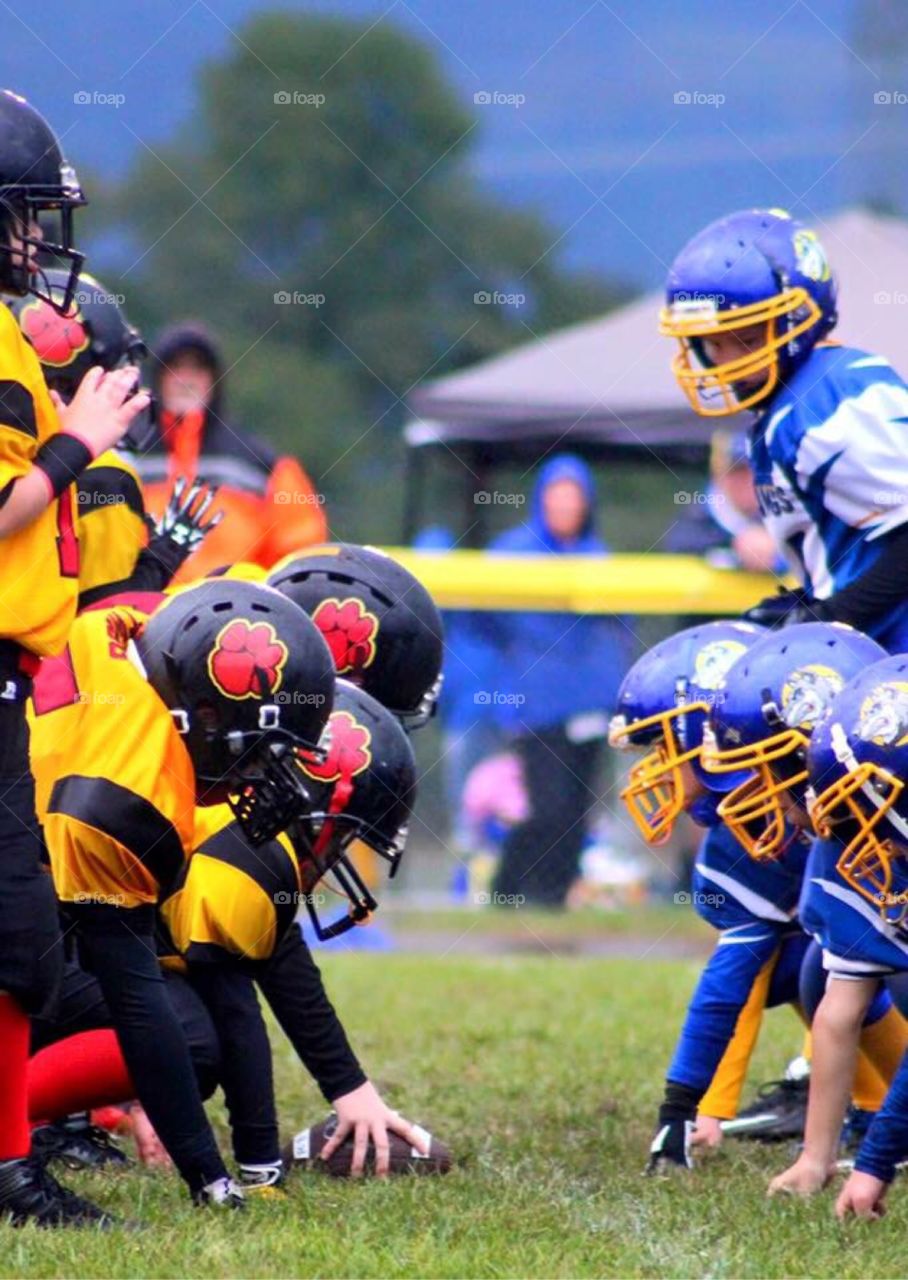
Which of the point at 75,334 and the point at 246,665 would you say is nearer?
the point at 246,665

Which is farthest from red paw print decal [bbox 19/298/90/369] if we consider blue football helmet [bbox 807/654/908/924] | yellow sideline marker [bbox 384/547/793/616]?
yellow sideline marker [bbox 384/547/793/616]

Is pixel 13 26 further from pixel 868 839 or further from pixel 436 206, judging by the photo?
pixel 868 839

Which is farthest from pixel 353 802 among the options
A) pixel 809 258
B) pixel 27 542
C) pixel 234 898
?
pixel 809 258

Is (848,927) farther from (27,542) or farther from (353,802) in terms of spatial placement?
(27,542)

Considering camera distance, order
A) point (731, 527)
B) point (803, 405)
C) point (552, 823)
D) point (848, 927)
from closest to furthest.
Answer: point (848, 927) < point (803, 405) < point (731, 527) < point (552, 823)

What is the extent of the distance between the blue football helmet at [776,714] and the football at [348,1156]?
34.8 inches

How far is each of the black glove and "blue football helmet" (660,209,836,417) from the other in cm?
43

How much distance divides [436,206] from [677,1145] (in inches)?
754

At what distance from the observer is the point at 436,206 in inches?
892

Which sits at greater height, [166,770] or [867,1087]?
[166,770]

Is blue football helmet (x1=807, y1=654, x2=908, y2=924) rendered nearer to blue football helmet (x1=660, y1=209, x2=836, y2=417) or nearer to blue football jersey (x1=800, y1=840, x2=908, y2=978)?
blue football jersey (x1=800, y1=840, x2=908, y2=978)

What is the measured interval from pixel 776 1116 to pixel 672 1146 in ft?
1.90

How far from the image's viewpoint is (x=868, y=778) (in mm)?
3615

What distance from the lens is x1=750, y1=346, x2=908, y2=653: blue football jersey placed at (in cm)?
437
